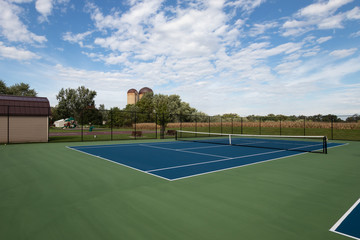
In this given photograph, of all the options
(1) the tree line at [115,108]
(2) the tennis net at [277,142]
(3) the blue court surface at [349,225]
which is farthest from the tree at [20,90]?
(3) the blue court surface at [349,225]

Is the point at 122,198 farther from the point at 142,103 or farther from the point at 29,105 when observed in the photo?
the point at 142,103

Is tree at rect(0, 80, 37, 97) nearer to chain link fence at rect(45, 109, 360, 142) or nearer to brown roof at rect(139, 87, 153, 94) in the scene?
chain link fence at rect(45, 109, 360, 142)

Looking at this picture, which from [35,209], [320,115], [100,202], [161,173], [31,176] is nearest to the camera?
[35,209]

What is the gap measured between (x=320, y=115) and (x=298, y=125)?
332 cm

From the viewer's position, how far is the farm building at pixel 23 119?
1548 cm

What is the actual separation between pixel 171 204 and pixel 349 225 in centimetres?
302

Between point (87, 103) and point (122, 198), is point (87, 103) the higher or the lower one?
the higher one

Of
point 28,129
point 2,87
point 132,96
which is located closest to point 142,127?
point 28,129

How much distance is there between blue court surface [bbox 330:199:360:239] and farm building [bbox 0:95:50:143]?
18.6m

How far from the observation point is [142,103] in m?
61.5

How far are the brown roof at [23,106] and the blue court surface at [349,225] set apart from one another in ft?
61.0

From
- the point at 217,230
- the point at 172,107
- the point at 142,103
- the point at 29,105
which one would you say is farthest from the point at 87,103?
the point at 217,230

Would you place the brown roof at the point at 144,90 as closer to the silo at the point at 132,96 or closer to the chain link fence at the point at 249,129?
the silo at the point at 132,96

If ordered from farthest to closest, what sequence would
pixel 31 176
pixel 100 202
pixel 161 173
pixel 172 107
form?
pixel 172 107 → pixel 161 173 → pixel 31 176 → pixel 100 202
